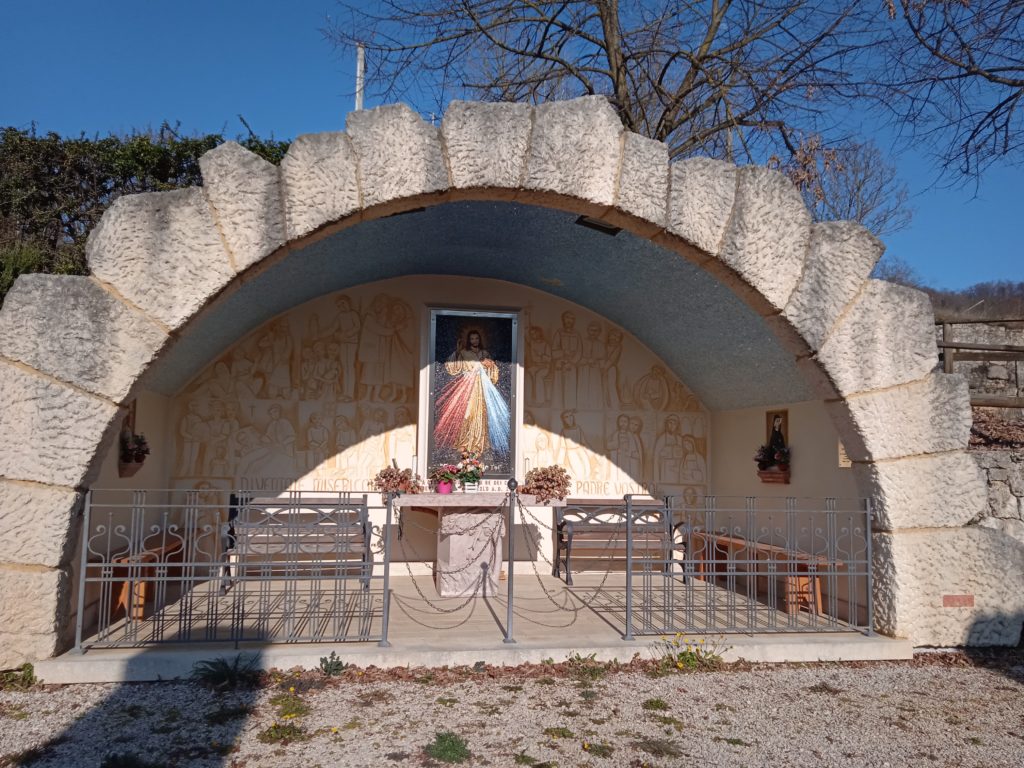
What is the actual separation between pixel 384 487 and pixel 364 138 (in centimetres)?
404

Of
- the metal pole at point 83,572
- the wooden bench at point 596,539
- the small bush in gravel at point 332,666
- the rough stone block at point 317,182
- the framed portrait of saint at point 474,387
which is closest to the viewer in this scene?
the metal pole at point 83,572

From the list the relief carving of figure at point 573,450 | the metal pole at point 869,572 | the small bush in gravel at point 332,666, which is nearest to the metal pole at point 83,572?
the small bush in gravel at point 332,666

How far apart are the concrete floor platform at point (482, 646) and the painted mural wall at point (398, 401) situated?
2083 millimetres

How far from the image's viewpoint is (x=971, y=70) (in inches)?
313

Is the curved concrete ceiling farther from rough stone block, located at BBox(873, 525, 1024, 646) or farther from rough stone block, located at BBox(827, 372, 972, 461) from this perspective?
rough stone block, located at BBox(873, 525, 1024, 646)

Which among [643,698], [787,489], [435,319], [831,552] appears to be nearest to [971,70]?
[787,489]

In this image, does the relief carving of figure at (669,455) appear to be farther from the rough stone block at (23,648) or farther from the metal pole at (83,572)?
the rough stone block at (23,648)

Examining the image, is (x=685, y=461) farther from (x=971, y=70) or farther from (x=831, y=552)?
(x=971, y=70)

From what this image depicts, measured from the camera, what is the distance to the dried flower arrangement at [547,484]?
8430mm

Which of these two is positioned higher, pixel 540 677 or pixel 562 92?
pixel 562 92

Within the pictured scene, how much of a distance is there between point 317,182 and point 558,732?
12.0 ft

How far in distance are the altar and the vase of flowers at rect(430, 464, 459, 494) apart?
38 centimetres

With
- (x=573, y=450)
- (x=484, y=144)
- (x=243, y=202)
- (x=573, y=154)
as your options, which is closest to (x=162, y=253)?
(x=243, y=202)

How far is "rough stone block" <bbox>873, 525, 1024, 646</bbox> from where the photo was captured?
18.5 ft
